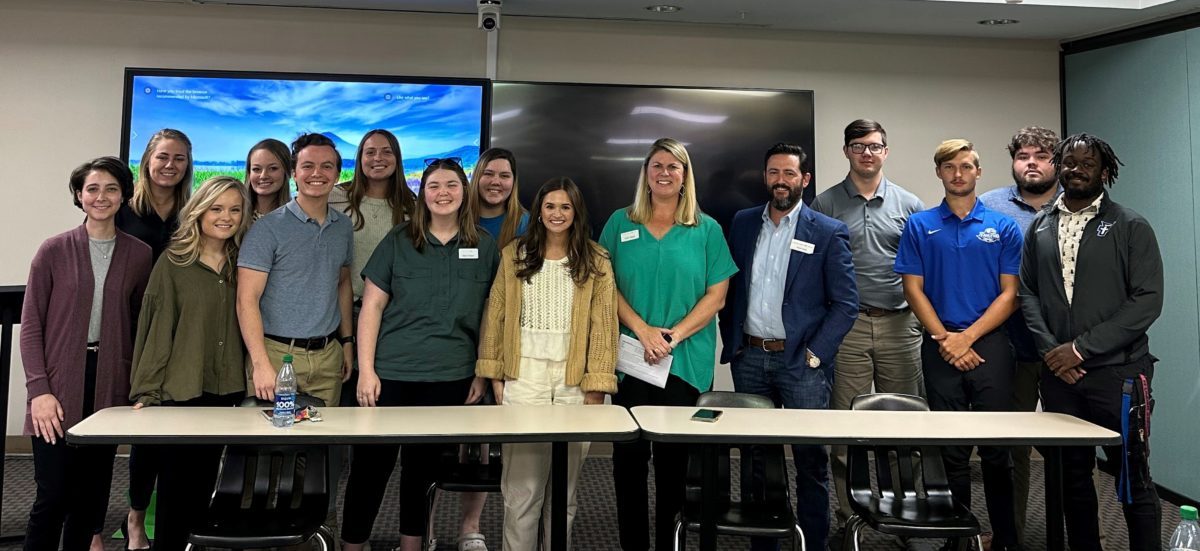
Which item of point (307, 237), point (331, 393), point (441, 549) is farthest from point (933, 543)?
point (307, 237)

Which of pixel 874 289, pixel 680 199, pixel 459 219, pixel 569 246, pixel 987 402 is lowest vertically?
pixel 987 402

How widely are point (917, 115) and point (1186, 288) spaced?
177 centimetres

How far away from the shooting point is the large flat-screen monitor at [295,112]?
4531 millimetres

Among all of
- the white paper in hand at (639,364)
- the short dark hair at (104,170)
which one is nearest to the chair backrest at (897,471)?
the white paper in hand at (639,364)

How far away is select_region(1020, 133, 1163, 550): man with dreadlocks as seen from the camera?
2.86m

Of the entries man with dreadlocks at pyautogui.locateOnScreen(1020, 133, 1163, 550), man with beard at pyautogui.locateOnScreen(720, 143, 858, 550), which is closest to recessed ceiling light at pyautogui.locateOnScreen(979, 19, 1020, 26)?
man with dreadlocks at pyautogui.locateOnScreen(1020, 133, 1163, 550)

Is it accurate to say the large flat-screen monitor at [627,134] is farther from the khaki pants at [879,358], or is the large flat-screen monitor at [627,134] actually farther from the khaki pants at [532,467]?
the khaki pants at [532,467]

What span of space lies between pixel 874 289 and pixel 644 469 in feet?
4.42

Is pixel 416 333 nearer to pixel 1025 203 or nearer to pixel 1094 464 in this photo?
pixel 1094 464

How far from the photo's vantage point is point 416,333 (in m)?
2.87

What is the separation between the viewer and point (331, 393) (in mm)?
2932

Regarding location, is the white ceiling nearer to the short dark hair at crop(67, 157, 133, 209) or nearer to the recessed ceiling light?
the recessed ceiling light

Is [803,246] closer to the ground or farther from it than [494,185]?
closer to the ground

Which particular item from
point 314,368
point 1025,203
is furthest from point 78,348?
point 1025,203
